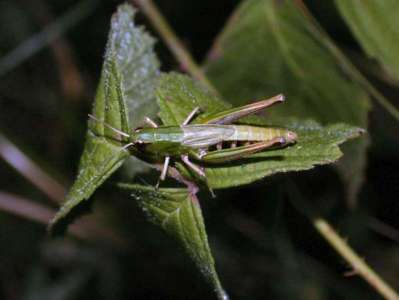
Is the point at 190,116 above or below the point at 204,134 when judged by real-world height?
above

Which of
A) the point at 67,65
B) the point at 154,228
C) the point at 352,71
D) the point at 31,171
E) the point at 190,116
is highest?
the point at 67,65

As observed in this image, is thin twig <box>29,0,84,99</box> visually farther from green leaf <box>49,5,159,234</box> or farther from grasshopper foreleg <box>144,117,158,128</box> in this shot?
grasshopper foreleg <box>144,117,158,128</box>

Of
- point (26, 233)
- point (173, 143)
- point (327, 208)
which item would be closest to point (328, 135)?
point (173, 143)

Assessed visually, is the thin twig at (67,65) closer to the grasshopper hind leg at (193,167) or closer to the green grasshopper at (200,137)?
the green grasshopper at (200,137)

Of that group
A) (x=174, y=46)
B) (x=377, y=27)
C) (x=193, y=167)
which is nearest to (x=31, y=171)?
(x=174, y=46)

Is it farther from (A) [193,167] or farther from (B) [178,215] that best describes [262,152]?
(B) [178,215]

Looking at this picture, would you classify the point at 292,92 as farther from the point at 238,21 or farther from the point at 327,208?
the point at 327,208
